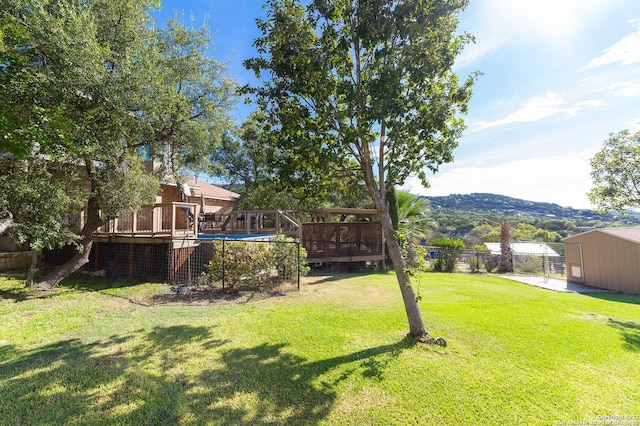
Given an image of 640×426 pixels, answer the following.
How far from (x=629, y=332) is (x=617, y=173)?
785cm

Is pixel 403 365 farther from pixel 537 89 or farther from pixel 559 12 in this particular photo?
pixel 537 89

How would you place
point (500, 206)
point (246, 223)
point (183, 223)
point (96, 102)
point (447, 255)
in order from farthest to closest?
1. point (500, 206)
2. point (447, 255)
3. point (246, 223)
4. point (183, 223)
5. point (96, 102)

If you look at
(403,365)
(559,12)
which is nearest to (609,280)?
(559,12)

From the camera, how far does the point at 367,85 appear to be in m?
4.35

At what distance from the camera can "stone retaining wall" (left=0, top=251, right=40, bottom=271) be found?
8.97 meters

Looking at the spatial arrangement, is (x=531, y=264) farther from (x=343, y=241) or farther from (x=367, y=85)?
(x=367, y=85)

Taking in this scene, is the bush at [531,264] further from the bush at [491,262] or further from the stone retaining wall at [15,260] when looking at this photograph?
the stone retaining wall at [15,260]

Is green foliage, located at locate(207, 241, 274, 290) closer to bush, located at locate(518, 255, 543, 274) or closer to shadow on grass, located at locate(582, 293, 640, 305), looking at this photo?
shadow on grass, located at locate(582, 293, 640, 305)

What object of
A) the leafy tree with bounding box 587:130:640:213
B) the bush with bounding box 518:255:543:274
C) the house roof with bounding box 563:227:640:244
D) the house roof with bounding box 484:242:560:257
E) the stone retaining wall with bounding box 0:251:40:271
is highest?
the leafy tree with bounding box 587:130:640:213

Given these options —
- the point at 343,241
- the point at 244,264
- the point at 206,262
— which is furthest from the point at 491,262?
the point at 206,262

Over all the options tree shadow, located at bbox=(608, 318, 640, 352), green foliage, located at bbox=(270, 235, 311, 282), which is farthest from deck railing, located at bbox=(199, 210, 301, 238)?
tree shadow, located at bbox=(608, 318, 640, 352)

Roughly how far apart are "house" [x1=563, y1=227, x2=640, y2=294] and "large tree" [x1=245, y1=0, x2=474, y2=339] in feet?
40.6

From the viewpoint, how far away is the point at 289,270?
356 inches

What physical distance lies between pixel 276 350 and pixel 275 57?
4.56 meters
